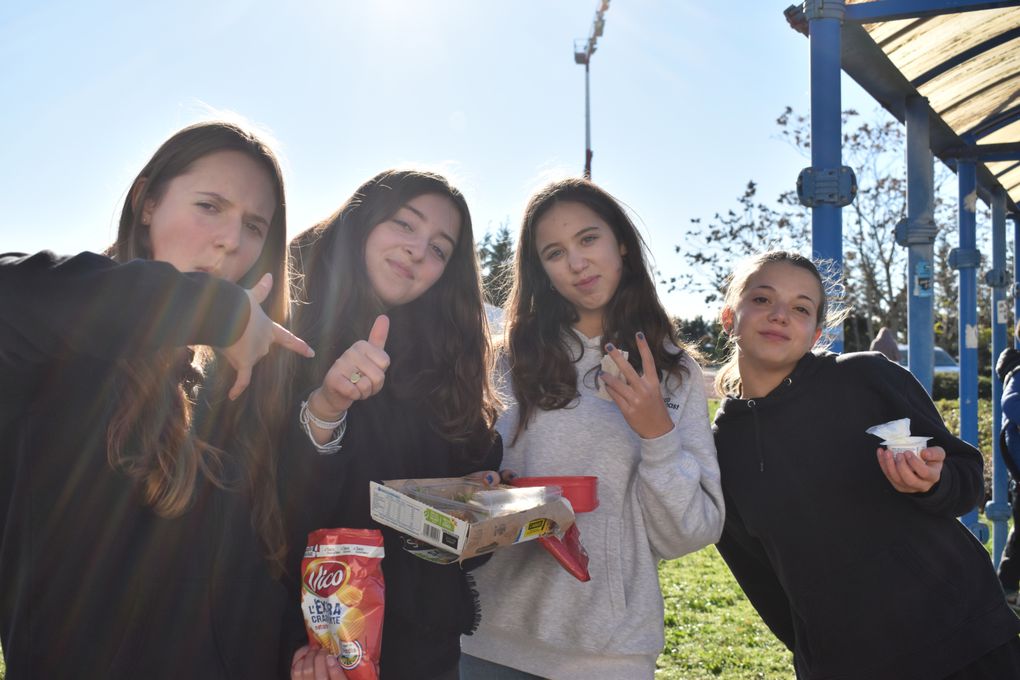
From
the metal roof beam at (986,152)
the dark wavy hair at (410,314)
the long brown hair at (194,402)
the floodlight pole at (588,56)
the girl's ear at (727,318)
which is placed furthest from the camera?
the floodlight pole at (588,56)

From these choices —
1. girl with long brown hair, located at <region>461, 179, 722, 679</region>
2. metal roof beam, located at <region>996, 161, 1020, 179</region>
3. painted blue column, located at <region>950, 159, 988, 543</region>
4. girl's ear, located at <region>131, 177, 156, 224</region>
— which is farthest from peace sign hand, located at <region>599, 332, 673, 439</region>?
metal roof beam, located at <region>996, 161, 1020, 179</region>

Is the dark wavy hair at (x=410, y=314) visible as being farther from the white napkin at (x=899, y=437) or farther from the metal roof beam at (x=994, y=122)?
the metal roof beam at (x=994, y=122)

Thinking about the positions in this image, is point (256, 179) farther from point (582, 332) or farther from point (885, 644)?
point (885, 644)

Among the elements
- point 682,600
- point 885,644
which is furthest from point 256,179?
point 682,600

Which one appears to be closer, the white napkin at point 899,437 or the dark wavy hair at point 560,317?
the white napkin at point 899,437

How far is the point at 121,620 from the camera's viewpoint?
1.49 metres

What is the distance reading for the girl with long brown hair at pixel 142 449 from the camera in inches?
50.0

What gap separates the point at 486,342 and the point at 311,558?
41.7 inches

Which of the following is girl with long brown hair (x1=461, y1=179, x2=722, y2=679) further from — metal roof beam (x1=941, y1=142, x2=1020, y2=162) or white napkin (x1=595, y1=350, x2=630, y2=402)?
metal roof beam (x1=941, y1=142, x2=1020, y2=162)

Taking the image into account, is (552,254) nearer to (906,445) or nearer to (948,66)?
(906,445)

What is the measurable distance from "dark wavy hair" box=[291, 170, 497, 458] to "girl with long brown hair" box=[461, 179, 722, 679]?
0.59 feet

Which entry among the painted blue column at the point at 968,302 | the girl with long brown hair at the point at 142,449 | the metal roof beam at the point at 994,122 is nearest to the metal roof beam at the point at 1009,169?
the painted blue column at the point at 968,302

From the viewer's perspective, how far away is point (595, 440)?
230cm

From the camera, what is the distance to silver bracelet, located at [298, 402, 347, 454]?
73.4 inches
